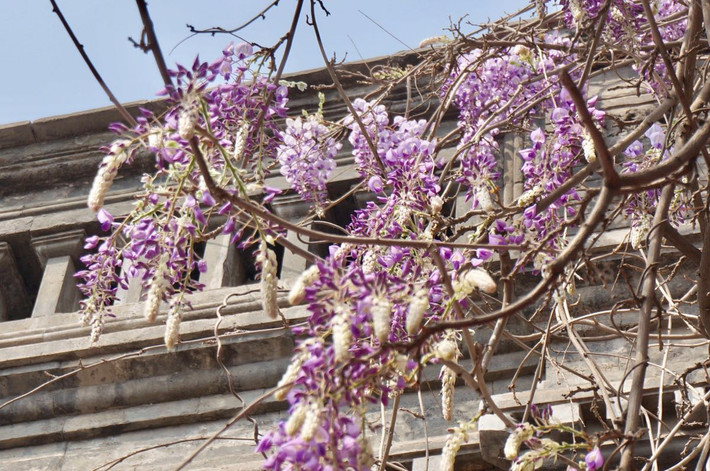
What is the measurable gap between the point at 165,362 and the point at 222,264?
0.84 meters

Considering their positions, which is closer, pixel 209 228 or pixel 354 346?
pixel 354 346

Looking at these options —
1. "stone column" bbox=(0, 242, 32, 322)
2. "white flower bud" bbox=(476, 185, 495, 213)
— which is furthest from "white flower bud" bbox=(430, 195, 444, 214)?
"stone column" bbox=(0, 242, 32, 322)

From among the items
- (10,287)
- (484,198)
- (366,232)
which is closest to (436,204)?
(484,198)

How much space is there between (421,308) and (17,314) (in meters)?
5.84

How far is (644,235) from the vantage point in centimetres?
518

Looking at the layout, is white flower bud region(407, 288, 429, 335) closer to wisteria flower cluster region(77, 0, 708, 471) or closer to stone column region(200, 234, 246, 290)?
wisteria flower cluster region(77, 0, 708, 471)

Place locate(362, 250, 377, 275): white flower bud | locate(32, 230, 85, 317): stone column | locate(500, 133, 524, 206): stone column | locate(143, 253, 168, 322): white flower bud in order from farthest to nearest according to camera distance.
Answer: locate(32, 230, 85, 317): stone column < locate(500, 133, 524, 206): stone column < locate(362, 250, 377, 275): white flower bud < locate(143, 253, 168, 322): white flower bud

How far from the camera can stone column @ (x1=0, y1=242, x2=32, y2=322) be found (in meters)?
8.28

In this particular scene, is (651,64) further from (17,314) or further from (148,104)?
Answer: (17,314)

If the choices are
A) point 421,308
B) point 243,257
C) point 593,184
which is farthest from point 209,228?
point 421,308

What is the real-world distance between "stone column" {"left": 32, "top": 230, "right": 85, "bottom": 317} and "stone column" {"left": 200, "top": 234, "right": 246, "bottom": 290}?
3.10ft

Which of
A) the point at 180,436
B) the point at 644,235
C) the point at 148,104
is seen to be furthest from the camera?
the point at 148,104

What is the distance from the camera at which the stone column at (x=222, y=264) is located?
24.2 ft

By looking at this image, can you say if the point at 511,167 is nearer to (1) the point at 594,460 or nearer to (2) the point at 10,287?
(2) the point at 10,287
